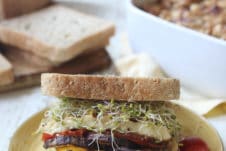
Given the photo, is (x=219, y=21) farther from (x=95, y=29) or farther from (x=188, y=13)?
(x=95, y=29)

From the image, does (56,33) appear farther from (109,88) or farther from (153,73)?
(109,88)

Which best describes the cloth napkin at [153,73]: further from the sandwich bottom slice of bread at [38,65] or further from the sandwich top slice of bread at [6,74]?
the sandwich top slice of bread at [6,74]

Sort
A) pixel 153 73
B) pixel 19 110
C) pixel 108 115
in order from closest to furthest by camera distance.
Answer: pixel 108 115 < pixel 19 110 < pixel 153 73

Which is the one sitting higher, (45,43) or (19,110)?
(45,43)

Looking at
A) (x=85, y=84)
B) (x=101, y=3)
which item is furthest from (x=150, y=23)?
(x=101, y=3)

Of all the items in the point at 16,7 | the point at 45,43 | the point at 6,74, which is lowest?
the point at 6,74

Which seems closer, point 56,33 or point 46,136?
point 46,136

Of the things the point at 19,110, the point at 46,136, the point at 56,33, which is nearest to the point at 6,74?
the point at 19,110

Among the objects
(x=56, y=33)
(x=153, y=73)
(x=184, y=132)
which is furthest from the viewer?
(x=56, y=33)

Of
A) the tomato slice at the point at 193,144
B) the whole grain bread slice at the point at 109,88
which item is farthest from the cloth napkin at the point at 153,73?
the whole grain bread slice at the point at 109,88
